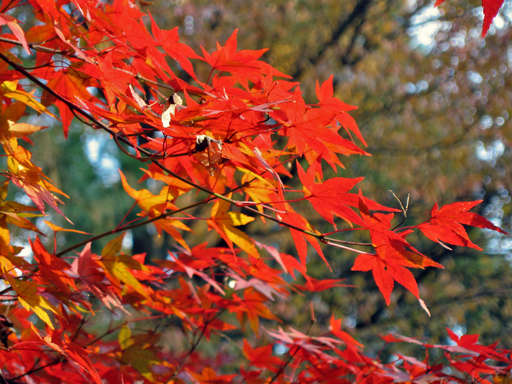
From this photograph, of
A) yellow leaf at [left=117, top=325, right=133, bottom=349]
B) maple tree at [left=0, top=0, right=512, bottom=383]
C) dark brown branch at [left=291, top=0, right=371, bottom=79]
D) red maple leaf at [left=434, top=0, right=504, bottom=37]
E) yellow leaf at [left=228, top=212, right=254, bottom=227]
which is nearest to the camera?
red maple leaf at [left=434, top=0, right=504, bottom=37]

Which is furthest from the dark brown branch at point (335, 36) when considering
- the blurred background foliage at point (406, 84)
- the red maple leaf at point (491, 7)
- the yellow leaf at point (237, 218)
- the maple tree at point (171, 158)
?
the red maple leaf at point (491, 7)

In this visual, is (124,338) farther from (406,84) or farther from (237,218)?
(406,84)

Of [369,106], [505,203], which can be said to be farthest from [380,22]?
[505,203]

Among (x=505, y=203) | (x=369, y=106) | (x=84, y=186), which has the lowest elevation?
(x=84, y=186)

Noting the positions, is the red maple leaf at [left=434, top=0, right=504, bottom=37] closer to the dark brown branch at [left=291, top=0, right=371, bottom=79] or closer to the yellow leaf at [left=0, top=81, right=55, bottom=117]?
the yellow leaf at [left=0, top=81, right=55, bottom=117]

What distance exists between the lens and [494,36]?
300 centimetres

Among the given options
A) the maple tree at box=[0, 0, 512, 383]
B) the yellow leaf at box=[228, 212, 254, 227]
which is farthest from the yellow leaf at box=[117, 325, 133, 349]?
the yellow leaf at box=[228, 212, 254, 227]

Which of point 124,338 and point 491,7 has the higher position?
point 491,7

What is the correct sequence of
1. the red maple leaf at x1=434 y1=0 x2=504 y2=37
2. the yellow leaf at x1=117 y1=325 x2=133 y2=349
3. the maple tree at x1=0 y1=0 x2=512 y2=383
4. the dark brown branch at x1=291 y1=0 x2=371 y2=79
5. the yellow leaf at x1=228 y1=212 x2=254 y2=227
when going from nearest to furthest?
the red maple leaf at x1=434 y1=0 x2=504 y2=37 < the maple tree at x1=0 y1=0 x2=512 y2=383 < the yellow leaf at x1=228 y1=212 x2=254 y2=227 < the yellow leaf at x1=117 y1=325 x2=133 y2=349 < the dark brown branch at x1=291 y1=0 x2=371 y2=79

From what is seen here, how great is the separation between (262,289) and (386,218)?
42 centimetres

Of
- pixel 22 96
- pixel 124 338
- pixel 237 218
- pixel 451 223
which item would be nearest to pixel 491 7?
pixel 451 223

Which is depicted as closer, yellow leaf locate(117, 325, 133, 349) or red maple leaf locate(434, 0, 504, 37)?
red maple leaf locate(434, 0, 504, 37)

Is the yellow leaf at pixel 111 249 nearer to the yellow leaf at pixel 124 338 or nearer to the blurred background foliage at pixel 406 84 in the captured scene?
the yellow leaf at pixel 124 338

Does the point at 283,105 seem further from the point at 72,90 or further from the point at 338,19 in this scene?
the point at 338,19
